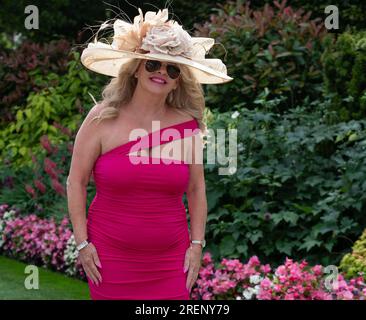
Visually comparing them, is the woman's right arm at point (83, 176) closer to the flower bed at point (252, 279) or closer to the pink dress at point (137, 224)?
the pink dress at point (137, 224)

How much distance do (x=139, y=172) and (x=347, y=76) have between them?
12.6ft

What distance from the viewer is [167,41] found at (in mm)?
3438

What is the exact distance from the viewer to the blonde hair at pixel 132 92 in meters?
3.49

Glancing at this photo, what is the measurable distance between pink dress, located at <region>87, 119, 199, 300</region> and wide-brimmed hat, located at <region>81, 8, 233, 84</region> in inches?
13.2

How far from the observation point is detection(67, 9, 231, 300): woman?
3373 mm

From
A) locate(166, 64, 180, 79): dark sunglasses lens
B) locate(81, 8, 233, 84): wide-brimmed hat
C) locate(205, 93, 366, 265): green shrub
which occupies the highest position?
locate(81, 8, 233, 84): wide-brimmed hat

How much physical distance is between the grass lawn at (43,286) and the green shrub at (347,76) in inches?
102

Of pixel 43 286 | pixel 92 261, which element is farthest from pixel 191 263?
pixel 43 286

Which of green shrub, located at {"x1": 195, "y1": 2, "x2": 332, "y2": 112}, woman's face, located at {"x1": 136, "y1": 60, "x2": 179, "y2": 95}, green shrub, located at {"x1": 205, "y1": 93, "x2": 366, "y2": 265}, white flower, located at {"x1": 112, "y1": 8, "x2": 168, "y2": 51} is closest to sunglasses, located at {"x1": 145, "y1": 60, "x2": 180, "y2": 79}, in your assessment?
woman's face, located at {"x1": 136, "y1": 60, "x2": 179, "y2": 95}

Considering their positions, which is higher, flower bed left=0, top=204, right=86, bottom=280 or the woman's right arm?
the woman's right arm

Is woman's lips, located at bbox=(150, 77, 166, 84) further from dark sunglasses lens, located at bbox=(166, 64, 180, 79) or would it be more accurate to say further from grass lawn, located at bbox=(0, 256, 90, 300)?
grass lawn, located at bbox=(0, 256, 90, 300)

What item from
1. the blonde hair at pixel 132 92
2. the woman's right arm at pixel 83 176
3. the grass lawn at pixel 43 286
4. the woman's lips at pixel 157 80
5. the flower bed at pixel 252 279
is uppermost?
the woman's lips at pixel 157 80

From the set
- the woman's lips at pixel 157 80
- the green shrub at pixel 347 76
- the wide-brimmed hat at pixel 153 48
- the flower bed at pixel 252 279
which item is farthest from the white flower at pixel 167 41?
the green shrub at pixel 347 76

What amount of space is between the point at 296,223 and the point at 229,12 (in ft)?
12.7
